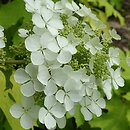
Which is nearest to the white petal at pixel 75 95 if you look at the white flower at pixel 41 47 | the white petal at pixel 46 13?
the white flower at pixel 41 47

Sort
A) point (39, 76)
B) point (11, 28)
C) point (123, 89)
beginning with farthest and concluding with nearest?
point (123, 89) → point (11, 28) → point (39, 76)

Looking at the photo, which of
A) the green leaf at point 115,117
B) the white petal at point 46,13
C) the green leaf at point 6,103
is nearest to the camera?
the white petal at point 46,13

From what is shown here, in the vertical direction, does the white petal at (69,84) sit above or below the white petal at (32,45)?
below

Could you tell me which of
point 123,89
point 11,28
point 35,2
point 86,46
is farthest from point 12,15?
point 86,46

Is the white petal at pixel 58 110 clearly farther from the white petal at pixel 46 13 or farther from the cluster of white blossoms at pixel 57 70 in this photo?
the white petal at pixel 46 13

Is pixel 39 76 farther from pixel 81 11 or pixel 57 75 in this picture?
pixel 81 11

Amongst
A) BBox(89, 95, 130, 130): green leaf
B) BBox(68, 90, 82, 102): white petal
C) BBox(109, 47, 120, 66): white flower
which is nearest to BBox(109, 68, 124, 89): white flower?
BBox(109, 47, 120, 66): white flower

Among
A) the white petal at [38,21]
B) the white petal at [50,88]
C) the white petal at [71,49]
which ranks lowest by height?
the white petal at [50,88]
